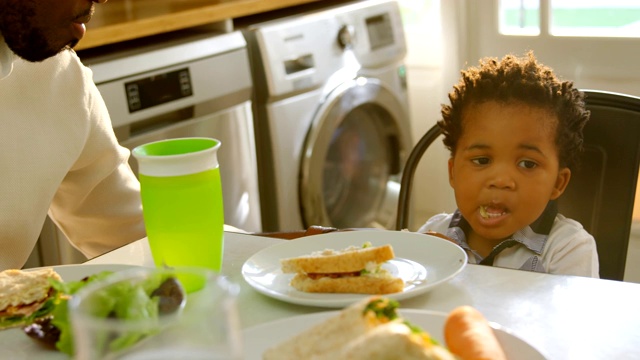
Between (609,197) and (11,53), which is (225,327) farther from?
(11,53)

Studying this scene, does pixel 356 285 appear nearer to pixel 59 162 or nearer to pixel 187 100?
pixel 59 162

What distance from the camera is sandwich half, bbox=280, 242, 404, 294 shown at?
94cm

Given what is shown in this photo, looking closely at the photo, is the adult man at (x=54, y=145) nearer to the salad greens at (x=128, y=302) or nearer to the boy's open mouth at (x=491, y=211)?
the boy's open mouth at (x=491, y=211)

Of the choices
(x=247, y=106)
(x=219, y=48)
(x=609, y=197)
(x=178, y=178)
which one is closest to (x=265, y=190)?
(x=247, y=106)

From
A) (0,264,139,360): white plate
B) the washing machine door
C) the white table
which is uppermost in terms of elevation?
(0,264,139,360): white plate

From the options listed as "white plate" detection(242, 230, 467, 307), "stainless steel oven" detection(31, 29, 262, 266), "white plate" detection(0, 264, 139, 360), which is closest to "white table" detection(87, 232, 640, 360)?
"white plate" detection(242, 230, 467, 307)

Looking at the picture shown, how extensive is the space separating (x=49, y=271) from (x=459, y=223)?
699 millimetres

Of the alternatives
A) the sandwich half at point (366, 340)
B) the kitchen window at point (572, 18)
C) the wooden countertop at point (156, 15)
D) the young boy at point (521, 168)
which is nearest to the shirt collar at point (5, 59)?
the wooden countertop at point (156, 15)

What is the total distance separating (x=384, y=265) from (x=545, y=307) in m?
0.20

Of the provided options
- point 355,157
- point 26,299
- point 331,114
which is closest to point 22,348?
point 26,299

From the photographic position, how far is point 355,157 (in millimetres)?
2854

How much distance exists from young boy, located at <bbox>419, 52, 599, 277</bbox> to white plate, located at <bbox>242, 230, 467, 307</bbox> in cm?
28

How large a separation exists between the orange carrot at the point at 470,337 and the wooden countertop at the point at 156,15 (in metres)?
1.41

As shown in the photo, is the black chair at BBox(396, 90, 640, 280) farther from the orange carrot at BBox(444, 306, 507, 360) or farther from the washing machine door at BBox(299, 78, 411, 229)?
the washing machine door at BBox(299, 78, 411, 229)
